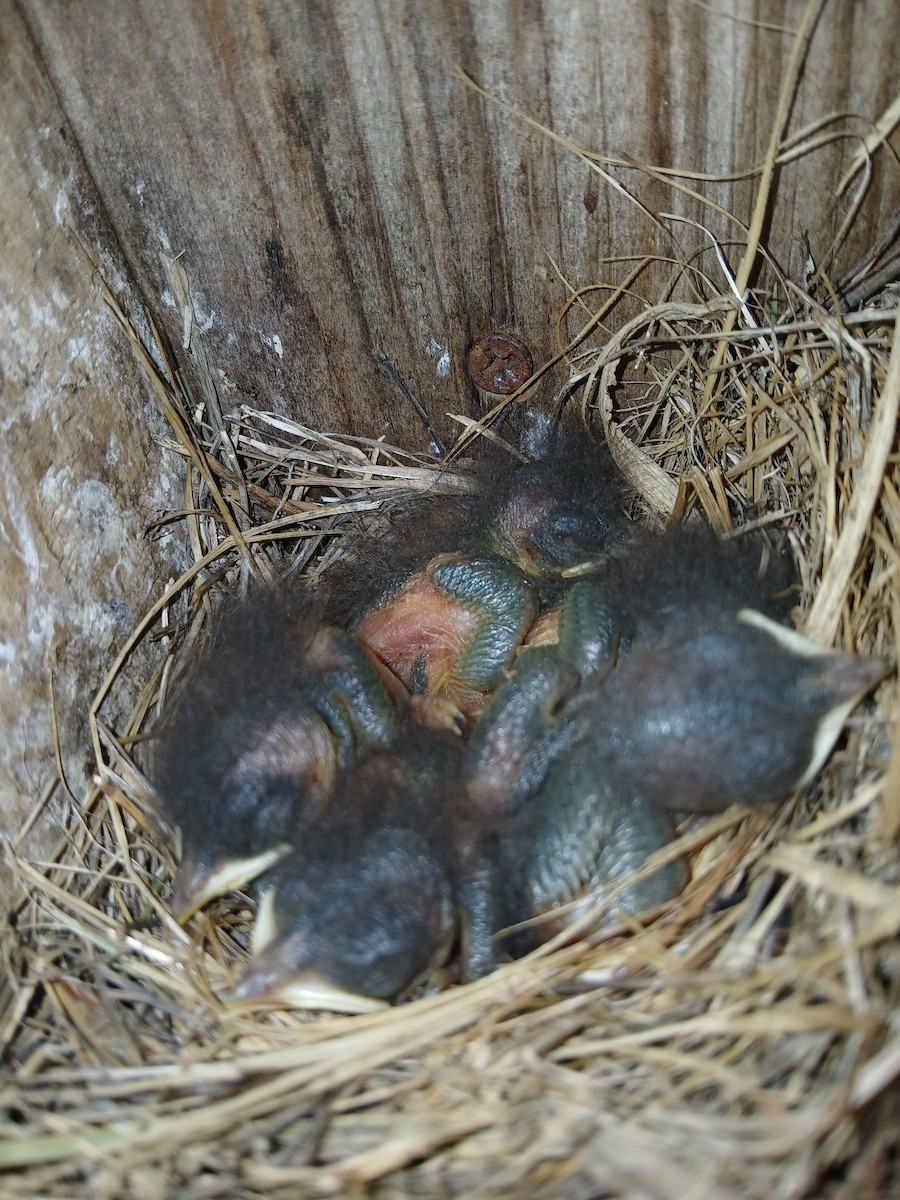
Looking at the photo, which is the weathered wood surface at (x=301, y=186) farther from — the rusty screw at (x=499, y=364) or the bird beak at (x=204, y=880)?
the bird beak at (x=204, y=880)

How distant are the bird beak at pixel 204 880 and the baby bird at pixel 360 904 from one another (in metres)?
0.04

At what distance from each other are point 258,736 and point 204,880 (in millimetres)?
193

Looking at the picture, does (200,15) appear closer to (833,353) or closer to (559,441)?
(559,441)

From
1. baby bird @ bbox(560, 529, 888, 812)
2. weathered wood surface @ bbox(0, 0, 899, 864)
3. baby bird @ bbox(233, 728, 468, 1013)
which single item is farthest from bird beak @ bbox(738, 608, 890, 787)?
weathered wood surface @ bbox(0, 0, 899, 864)

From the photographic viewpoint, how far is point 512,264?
1.53m

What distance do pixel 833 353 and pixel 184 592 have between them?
107 centimetres

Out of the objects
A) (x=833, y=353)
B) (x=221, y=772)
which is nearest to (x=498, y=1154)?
(x=221, y=772)

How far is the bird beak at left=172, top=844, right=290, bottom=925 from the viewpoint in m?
1.20

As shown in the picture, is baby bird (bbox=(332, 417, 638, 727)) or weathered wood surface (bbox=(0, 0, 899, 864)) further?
baby bird (bbox=(332, 417, 638, 727))

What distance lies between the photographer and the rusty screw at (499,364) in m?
1.63

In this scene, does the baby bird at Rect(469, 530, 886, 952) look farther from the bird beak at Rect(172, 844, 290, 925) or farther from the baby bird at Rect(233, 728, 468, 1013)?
the bird beak at Rect(172, 844, 290, 925)

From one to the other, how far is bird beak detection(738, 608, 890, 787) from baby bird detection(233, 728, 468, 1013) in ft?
1.51

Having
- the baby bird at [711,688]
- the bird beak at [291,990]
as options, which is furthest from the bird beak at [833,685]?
the bird beak at [291,990]

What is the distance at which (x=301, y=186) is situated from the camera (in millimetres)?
1394
